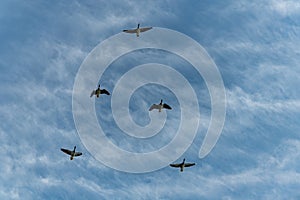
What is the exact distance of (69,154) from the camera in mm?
171625

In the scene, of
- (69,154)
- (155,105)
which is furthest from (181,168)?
(69,154)

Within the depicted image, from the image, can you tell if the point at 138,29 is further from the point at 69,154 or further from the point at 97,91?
the point at 69,154

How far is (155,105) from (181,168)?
22.4 m

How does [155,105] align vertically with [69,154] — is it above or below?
above

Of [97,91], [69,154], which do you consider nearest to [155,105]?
[97,91]

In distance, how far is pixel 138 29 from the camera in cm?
16125

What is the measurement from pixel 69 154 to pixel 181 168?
3664 cm

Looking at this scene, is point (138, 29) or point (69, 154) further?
point (69, 154)

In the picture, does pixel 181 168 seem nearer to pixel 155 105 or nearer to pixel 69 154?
pixel 155 105

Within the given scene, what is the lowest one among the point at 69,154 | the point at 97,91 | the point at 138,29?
the point at 69,154

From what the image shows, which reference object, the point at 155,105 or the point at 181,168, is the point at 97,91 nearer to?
the point at 155,105

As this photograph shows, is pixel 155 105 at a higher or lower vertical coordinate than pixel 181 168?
higher

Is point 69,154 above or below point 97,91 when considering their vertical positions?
below

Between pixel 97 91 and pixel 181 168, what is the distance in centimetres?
3695
